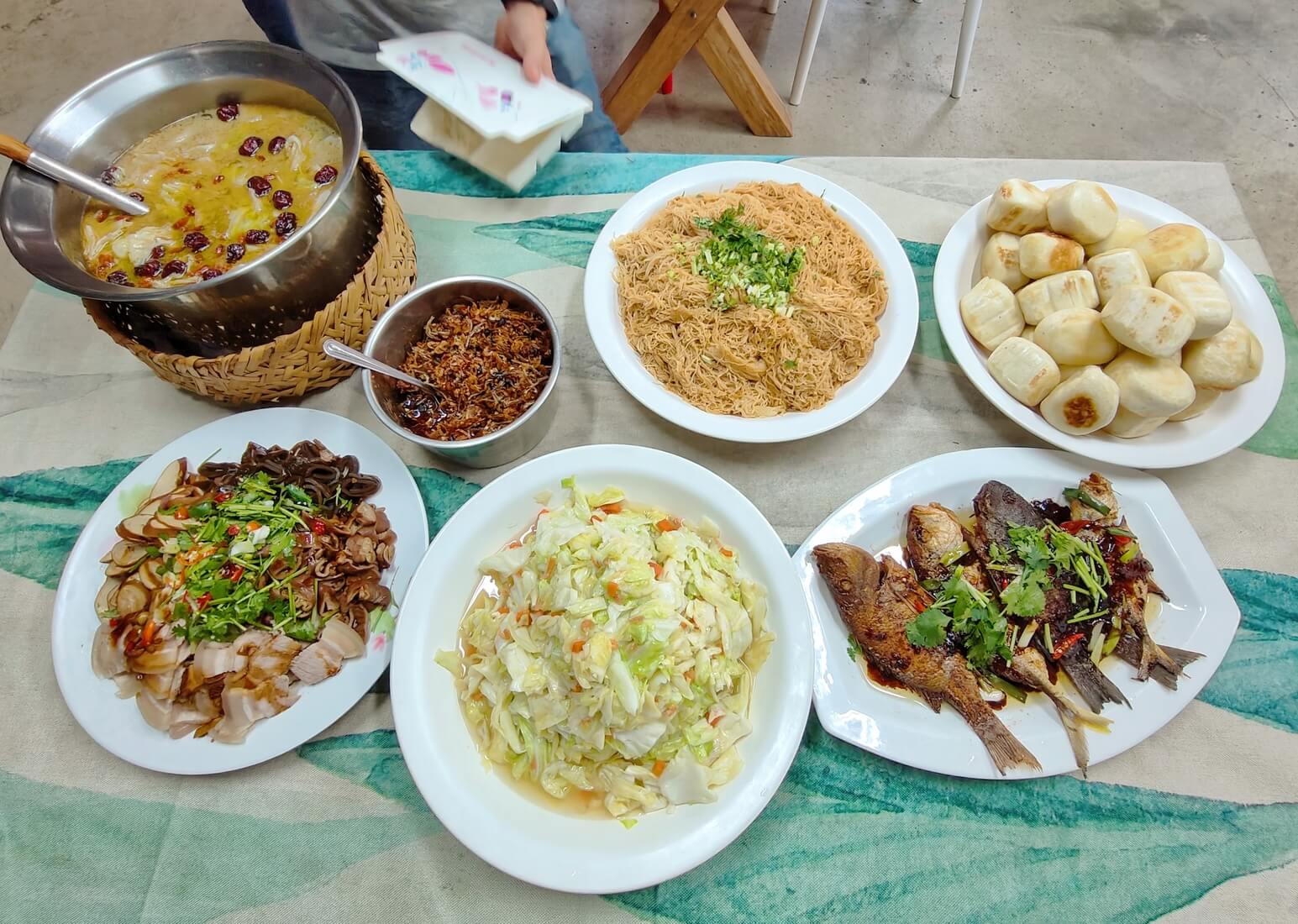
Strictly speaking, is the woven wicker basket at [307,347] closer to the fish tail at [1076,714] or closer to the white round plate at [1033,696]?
the white round plate at [1033,696]

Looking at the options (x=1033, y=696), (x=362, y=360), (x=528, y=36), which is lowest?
(x=1033, y=696)

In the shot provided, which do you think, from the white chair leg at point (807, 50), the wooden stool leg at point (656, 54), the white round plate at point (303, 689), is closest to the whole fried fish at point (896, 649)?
the white round plate at point (303, 689)

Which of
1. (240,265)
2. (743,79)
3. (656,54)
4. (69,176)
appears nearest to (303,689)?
(240,265)

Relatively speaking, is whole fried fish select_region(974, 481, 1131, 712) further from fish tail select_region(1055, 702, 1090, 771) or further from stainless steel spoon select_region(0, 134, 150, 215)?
stainless steel spoon select_region(0, 134, 150, 215)

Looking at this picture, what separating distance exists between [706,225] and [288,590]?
5.31 ft

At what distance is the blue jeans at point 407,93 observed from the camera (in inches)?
107

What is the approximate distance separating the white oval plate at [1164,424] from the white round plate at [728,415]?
0.14m

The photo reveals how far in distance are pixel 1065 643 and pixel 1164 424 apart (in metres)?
0.77

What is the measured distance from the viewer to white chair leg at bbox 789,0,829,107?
394 cm

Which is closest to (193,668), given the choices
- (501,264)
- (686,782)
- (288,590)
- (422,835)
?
(288,590)

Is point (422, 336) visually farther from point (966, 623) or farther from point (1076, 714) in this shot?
point (1076, 714)

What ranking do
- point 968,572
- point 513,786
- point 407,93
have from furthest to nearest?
point 407,93 < point 968,572 < point 513,786

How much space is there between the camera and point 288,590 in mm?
1789

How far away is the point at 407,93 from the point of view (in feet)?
9.44
